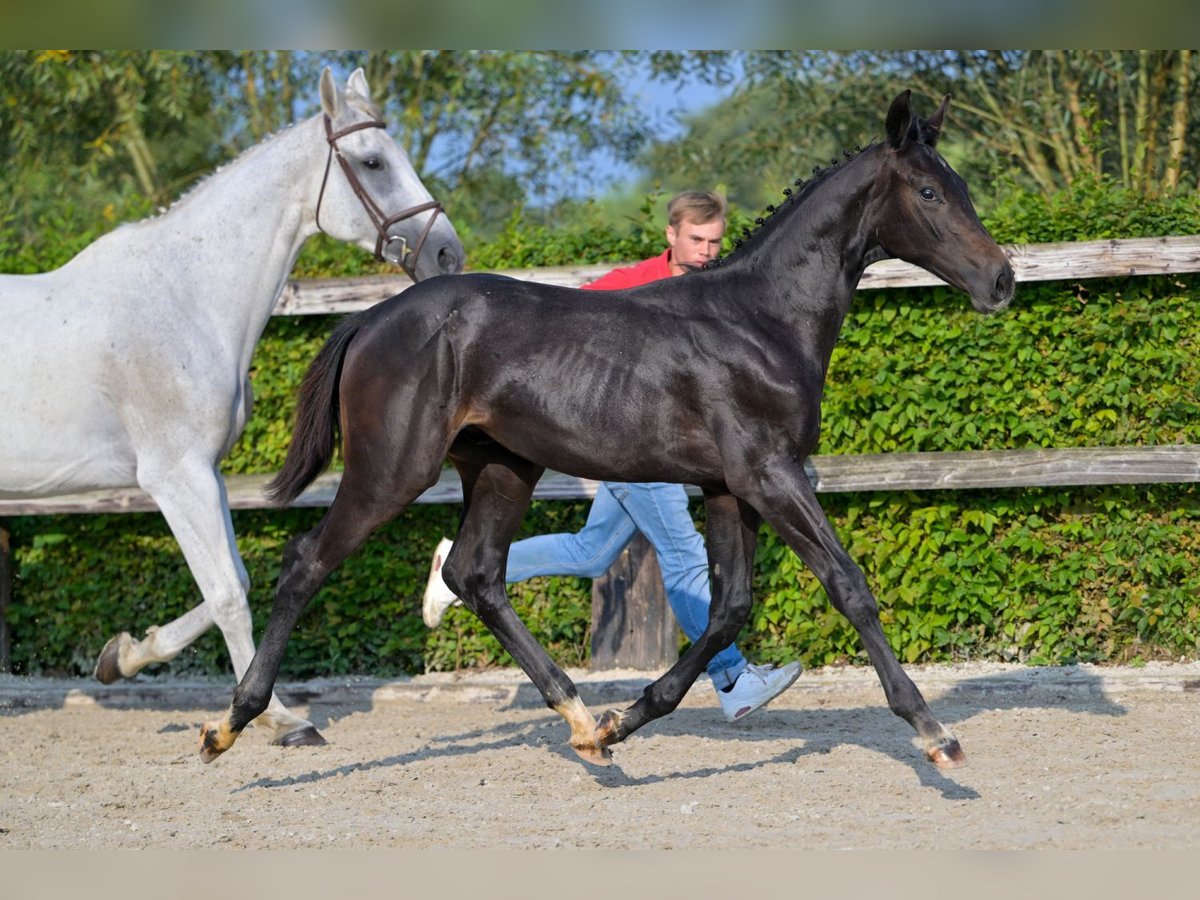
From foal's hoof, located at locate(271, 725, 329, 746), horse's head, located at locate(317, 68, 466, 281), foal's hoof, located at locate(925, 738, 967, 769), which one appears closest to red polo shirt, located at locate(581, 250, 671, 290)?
horse's head, located at locate(317, 68, 466, 281)

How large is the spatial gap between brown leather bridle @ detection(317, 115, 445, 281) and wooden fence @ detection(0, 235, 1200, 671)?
0.87 meters

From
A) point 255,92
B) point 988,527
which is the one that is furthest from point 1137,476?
point 255,92

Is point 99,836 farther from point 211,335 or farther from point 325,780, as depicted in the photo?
point 211,335

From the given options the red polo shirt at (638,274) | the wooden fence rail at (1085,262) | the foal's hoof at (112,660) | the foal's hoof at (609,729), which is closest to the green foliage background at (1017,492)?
the wooden fence rail at (1085,262)

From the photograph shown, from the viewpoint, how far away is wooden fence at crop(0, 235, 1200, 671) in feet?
18.4

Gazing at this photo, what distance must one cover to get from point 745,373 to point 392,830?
1.68 m

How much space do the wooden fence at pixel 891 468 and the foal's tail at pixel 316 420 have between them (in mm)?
1436

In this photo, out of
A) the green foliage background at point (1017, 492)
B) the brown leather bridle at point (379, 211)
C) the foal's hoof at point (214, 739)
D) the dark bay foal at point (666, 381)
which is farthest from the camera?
the green foliage background at point (1017, 492)

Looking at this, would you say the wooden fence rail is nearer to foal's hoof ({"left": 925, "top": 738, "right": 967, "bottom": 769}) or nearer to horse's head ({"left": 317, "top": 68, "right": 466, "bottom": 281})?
horse's head ({"left": 317, "top": 68, "right": 466, "bottom": 281})

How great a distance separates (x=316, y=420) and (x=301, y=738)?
4.45 ft

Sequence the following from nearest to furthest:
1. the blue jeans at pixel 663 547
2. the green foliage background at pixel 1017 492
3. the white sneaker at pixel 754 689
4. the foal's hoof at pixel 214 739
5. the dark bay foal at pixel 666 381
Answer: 1. the dark bay foal at pixel 666 381
2. the foal's hoof at pixel 214 739
3. the white sneaker at pixel 754 689
4. the blue jeans at pixel 663 547
5. the green foliage background at pixel 1017 492

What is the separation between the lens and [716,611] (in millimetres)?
4281

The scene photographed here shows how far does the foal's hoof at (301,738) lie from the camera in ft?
16.6

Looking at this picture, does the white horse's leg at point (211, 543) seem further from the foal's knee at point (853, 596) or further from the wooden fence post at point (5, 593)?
the foal's knee at point (853, 596)
